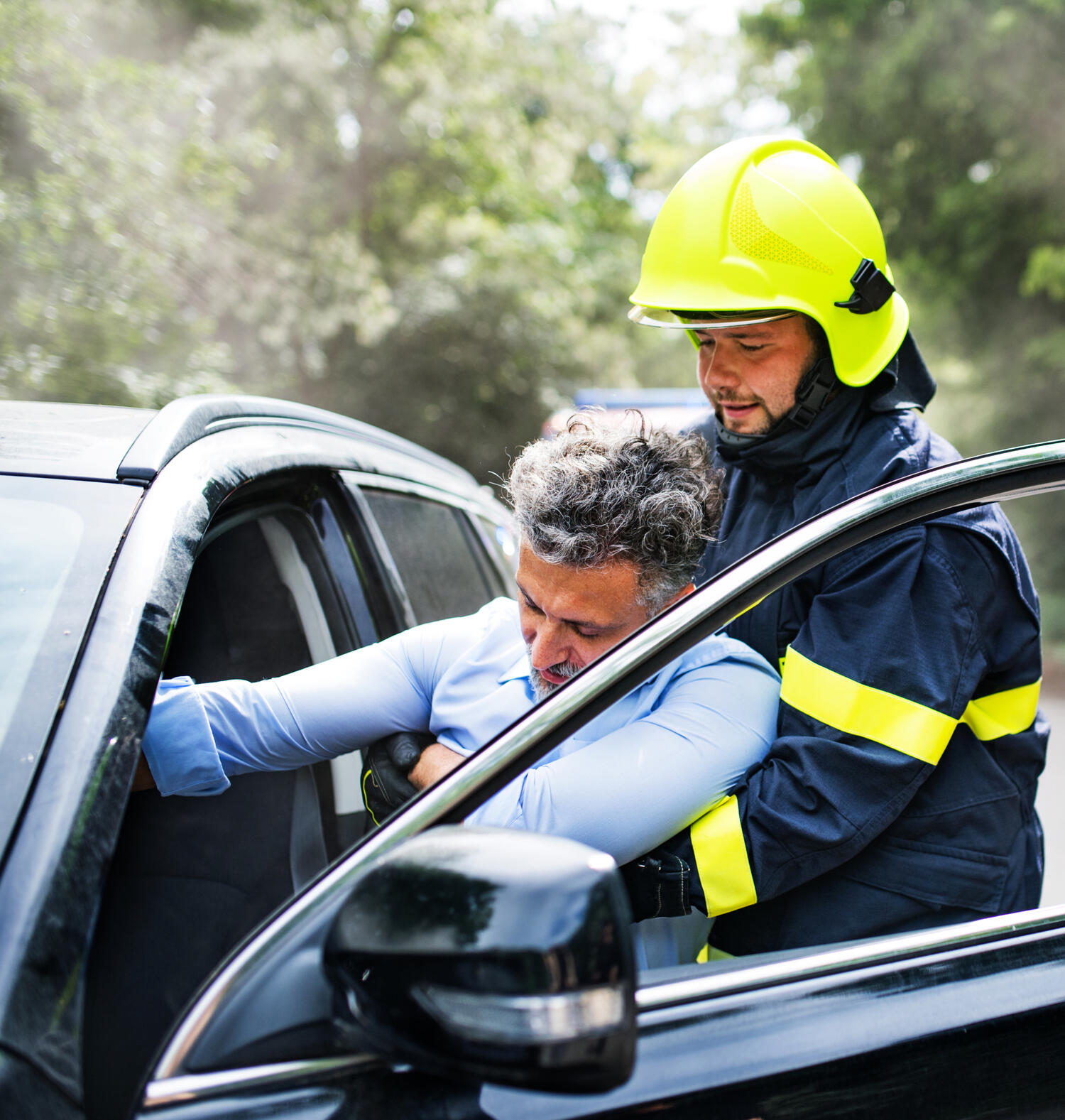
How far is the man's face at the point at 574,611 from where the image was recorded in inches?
57.7

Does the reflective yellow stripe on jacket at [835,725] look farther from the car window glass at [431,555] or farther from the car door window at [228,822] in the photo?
the car window glass at [431,555]

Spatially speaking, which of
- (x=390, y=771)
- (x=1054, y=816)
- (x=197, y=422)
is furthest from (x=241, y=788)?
(x=1054, y=816)

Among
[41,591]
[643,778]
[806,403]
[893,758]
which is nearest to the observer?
[41,591]

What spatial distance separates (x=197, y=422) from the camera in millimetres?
1529

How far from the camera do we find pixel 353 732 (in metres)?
1.61

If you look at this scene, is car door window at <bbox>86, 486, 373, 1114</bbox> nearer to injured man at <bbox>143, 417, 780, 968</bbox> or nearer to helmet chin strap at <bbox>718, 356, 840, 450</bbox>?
injured man at <bbox>143, 417, 780, 968</bbox>

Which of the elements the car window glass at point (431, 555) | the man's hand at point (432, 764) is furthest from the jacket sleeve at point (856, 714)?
the car window glass at point (431, 555)

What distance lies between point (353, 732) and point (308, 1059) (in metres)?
0.72

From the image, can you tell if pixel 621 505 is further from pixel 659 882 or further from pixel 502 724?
pixel 659 882

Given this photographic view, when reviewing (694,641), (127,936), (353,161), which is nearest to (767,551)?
(694,641)

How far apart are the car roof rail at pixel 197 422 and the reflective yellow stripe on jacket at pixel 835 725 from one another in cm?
86

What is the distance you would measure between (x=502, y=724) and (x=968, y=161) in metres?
10.4

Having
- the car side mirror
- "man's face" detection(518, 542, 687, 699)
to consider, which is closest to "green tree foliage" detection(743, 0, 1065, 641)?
"man's face" detection(518, 542, 687, 699)

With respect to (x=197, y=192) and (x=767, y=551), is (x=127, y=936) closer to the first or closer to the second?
(x=767, y=551)
